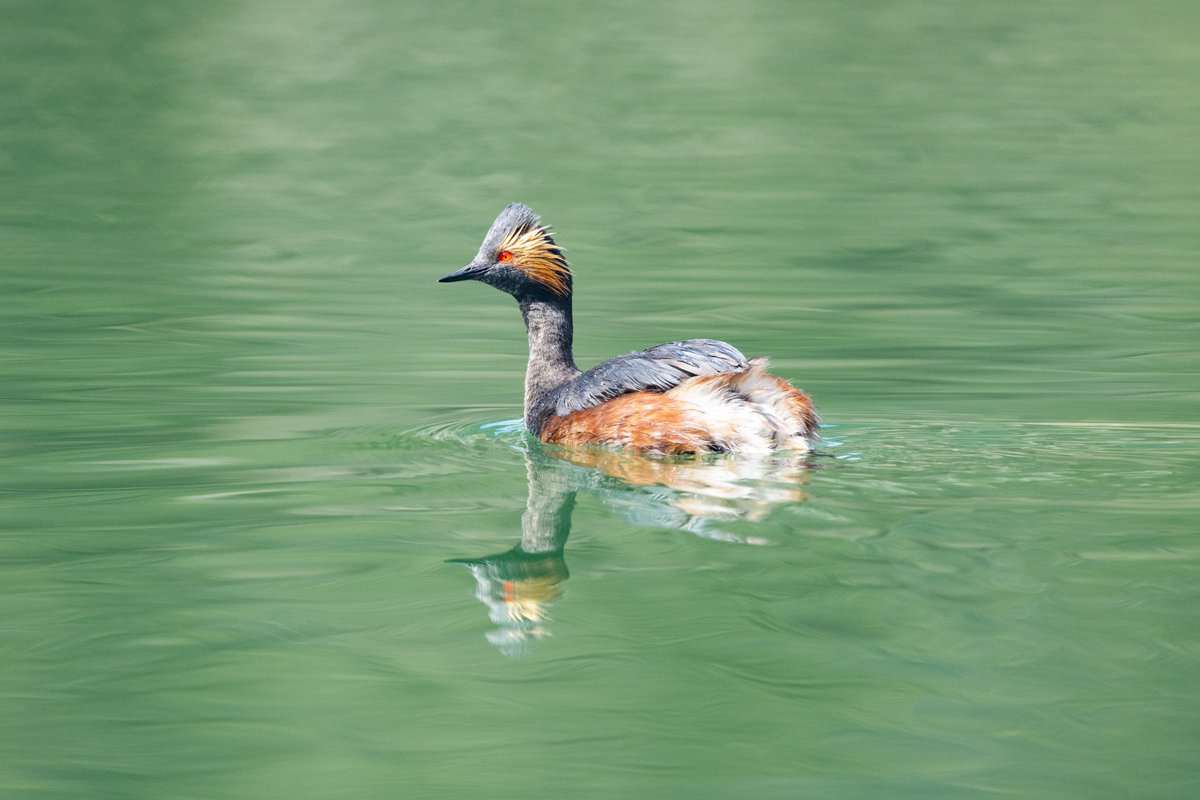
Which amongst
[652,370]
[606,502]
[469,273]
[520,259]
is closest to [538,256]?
[520,259]

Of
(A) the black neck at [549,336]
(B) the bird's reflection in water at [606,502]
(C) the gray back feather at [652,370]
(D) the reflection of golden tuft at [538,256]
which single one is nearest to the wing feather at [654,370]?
(C) the gray back feather at [652,370]

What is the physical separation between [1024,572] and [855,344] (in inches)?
208

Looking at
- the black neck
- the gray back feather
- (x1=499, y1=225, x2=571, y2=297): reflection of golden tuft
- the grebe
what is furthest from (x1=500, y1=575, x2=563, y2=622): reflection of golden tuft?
(x1=499, y1=225, x2=571, y2=297): reflection of golden tuft

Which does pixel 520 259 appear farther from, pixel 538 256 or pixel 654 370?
pixel 654 370

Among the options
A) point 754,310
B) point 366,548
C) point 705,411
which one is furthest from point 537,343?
point 754,310

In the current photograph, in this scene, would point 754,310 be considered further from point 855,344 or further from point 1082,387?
point 1082,387

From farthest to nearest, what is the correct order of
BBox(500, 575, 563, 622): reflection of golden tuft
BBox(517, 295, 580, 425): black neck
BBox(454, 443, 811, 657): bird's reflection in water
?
1. BBox(517, 295, 580, 425): black neck
2. BBox(454, 443, 811, 657): bird's reflection in water
3. BBox(500, 575, 563, 622): reflection of golden tuft

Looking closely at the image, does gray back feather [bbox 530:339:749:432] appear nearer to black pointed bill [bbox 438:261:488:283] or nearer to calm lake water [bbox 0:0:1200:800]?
calm lake water [bbox 0:0:1200:800]

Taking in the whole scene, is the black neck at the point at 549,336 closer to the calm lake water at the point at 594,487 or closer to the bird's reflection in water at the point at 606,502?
the calm lake water at the point at 594,487

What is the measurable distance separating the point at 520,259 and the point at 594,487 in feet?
6.06

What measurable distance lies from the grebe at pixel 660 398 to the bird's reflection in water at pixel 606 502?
0.09m

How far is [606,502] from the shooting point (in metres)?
7.52

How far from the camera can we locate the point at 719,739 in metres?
5.02

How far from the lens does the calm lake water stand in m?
5.01
